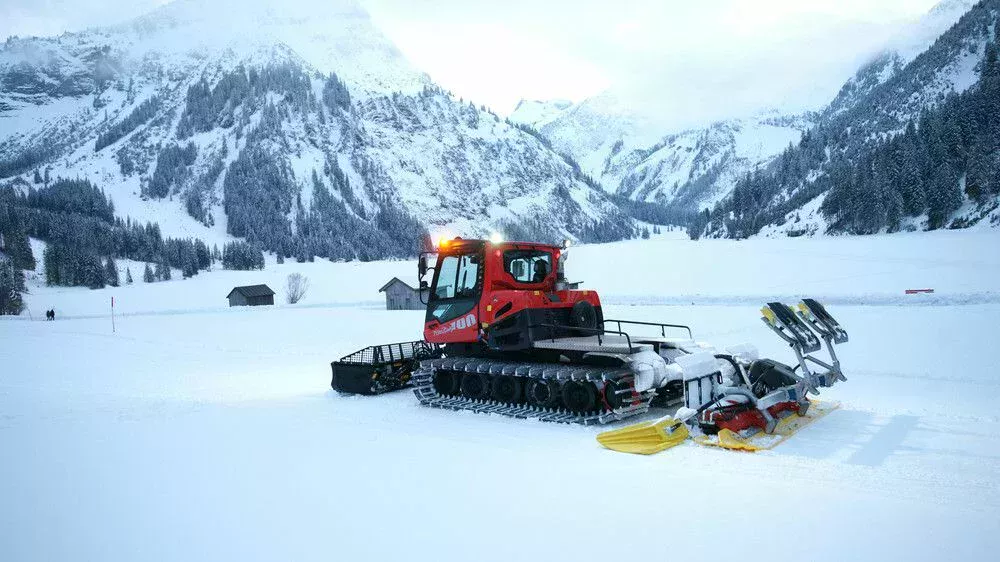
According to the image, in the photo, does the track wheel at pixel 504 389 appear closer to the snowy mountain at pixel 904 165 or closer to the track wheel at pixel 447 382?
→ the track wheel at pixel 447 382

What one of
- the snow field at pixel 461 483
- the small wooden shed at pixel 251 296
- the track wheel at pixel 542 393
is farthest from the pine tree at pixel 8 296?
the track wheel at pixel 542 393

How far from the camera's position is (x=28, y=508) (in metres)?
6.19

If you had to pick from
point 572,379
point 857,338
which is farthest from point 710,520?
point 857,338

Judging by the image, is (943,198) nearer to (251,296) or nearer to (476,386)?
(251,296)

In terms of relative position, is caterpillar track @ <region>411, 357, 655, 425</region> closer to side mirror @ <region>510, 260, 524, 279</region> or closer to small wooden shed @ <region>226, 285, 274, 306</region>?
side mirror @ <region>510, 260, 524, 279</region>

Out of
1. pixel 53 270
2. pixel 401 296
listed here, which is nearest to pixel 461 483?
pixel 401 296

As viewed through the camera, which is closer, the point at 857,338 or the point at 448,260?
the point at 448,260

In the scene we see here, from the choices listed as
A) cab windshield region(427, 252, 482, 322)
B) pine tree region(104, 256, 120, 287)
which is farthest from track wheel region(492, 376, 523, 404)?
pine tree region(104, 256, 120, 287)

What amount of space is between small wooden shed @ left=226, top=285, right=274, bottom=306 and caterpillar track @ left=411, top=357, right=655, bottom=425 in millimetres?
59995

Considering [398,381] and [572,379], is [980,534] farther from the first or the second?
[398,381]

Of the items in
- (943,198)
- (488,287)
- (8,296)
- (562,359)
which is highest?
(943,198)

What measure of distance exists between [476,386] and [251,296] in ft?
200

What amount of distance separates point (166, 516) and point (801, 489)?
6.08 m

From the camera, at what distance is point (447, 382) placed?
1183cm
